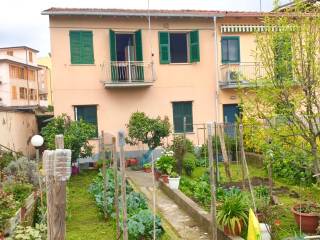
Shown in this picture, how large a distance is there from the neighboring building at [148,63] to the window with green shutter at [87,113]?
0.05 meters

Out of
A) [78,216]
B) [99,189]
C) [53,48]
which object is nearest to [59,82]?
[53,48]

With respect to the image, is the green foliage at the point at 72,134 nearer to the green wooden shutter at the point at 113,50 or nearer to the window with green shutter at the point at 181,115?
the green wooden shutter at the point at 113,50

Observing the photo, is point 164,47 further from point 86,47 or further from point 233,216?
point 233,216

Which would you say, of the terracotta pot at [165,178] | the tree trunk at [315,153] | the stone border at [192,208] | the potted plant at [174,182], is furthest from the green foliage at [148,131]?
the tree trunk at [315,153]

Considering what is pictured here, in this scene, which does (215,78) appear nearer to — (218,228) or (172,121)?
(172,121)

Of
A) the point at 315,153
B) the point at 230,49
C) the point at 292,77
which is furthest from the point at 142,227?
the point at 230,49

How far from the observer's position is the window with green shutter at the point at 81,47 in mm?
18688

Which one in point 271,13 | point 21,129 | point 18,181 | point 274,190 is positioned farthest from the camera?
point 21,129

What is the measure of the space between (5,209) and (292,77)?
551 cm

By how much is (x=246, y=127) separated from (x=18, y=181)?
6046 millimetres

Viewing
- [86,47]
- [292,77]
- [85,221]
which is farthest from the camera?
[86,47]

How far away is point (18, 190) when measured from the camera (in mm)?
9609

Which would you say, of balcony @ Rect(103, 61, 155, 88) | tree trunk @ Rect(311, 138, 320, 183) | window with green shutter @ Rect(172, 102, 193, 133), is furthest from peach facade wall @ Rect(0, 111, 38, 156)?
tree trunk @ Rect(311, 138, 320, 183)

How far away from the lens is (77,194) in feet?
43.4
